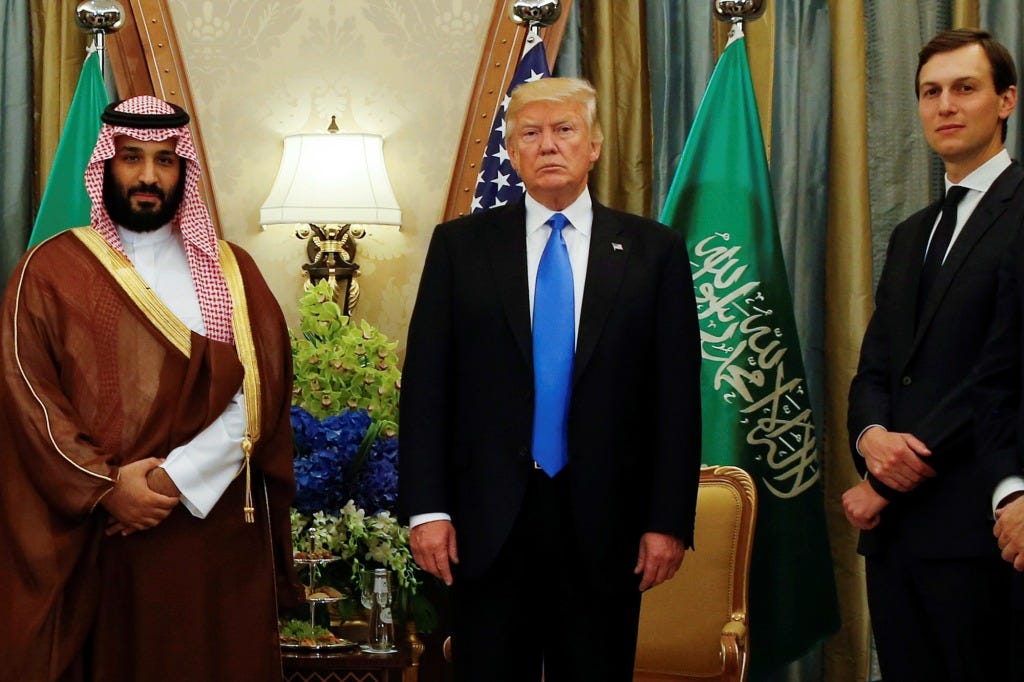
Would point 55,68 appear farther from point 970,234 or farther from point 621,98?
point 970,234

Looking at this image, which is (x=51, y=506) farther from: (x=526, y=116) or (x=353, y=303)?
(x=353, y=303)

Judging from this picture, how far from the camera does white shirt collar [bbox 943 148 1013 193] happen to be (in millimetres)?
2715

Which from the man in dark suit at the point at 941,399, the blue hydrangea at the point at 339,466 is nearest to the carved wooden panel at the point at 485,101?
the blue hydrangea at the point at 339,466

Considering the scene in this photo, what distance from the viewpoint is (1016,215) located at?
8.52 ft

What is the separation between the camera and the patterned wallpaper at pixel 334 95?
4.33 metres

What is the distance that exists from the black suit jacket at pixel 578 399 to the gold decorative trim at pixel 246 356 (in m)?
0.50

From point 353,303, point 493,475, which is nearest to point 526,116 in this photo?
point 493,475

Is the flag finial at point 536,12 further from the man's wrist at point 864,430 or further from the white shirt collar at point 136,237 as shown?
the man's wrist at point 864,430

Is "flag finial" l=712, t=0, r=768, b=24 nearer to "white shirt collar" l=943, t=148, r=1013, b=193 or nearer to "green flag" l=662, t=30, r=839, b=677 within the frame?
"green flag" l=662, t=30, r=839, b=677

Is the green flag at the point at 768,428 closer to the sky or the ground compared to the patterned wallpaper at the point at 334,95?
closer to the ground

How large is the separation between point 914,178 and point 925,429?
5.94 ft

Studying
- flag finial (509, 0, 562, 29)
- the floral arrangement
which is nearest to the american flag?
flag finial (509, 0, 562, 29)

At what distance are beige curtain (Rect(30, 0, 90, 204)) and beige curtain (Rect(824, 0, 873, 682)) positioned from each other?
2.47m

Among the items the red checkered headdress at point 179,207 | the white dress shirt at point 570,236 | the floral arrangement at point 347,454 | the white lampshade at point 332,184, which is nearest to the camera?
the white dress shirt at point 570,236
